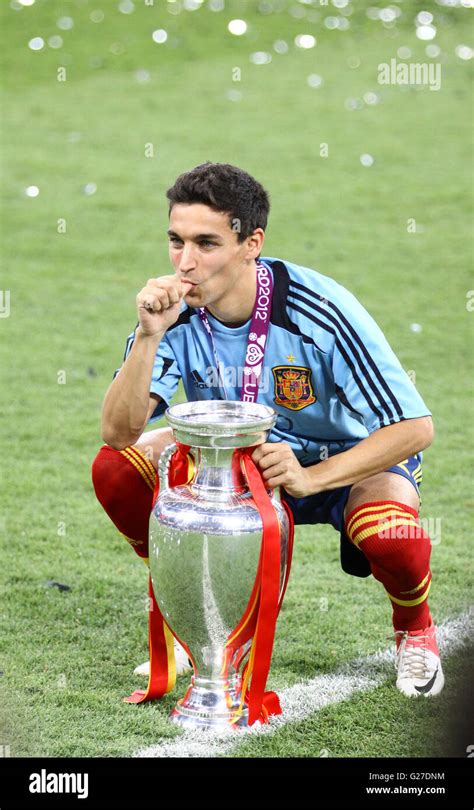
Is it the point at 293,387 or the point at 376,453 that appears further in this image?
the point at 293,387

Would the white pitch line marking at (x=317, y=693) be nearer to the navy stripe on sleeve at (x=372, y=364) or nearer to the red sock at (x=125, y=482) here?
the red sock at (x=125, y=482)

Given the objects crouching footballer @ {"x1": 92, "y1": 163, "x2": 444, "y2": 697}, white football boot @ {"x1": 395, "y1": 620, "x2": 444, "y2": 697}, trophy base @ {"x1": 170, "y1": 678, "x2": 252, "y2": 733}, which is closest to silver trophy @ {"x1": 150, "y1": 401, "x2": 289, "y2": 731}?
trophy base @ {"x1": 170, "y1": 678, "x2": 252, "y2": 733}

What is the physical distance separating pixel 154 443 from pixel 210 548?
2.32 ft

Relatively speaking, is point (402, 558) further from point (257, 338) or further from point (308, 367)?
A: point (257, 338)

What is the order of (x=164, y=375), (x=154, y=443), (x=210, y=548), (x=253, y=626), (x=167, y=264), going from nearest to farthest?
1. (x=210, y=548)
2. (x=253, y=626)
3. (x=164, y=375)
4. (x=154, y=443)
5. (x=167, y=264)

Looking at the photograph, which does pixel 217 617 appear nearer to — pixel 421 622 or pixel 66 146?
pixel 421 622

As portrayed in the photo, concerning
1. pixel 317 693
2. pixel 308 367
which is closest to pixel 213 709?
pixel 317 693

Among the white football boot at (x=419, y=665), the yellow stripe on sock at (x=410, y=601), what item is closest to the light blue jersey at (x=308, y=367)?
the yellow stripe on sock at (x=410, y=601)

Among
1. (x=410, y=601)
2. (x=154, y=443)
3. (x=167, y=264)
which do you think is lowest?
(x=410, y=601)

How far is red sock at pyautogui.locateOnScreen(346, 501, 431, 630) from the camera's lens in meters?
3.73

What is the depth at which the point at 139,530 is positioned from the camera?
415cm

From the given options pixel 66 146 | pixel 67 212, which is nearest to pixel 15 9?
pixel 66 146

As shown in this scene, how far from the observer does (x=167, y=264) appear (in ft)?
32.9

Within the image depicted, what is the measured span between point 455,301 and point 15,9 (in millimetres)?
9244
